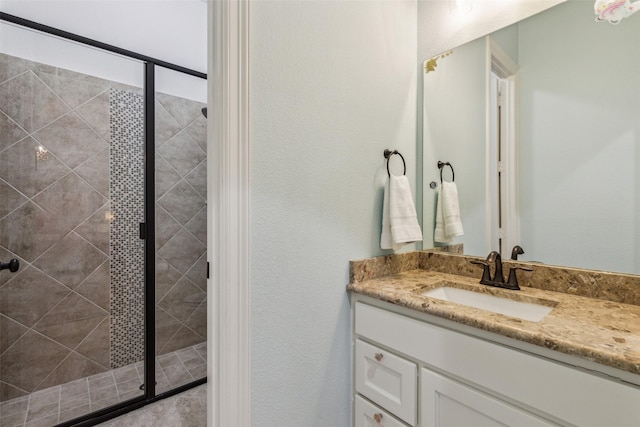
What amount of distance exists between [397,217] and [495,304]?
48 centimetres

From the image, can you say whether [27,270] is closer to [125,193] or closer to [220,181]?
[125,193]

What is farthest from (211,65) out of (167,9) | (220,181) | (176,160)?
(167,9)

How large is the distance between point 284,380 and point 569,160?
1282mm

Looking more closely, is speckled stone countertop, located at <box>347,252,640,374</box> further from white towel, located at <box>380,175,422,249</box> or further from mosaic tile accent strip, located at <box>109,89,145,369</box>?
mosaic tile accent strip, located at <box>109,89,145,369</box>

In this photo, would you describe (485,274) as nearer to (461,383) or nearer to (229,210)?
(461,383)

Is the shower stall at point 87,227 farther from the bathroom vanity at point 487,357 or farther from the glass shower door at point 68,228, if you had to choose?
the bathroom vanity at point 487,357

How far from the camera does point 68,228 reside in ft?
5.77

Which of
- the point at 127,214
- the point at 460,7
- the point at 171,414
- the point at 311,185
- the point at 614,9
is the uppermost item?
the point at 460,7

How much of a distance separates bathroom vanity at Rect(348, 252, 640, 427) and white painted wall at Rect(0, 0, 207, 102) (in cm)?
189

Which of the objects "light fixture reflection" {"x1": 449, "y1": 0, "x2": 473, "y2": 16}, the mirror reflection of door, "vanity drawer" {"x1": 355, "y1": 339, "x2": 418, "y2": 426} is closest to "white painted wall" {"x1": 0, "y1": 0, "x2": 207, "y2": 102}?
"light fixture reflection" {"x1": 449, "y1": 0, "x2": 473, "y2": 16}

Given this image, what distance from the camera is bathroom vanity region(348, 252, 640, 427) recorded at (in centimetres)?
62

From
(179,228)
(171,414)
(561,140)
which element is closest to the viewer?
(561,140)

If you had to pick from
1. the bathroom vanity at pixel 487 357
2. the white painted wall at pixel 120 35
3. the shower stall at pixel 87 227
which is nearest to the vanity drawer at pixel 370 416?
the bathroom vanity at pixel 487 357

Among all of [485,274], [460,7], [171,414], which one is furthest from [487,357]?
[171,414]
